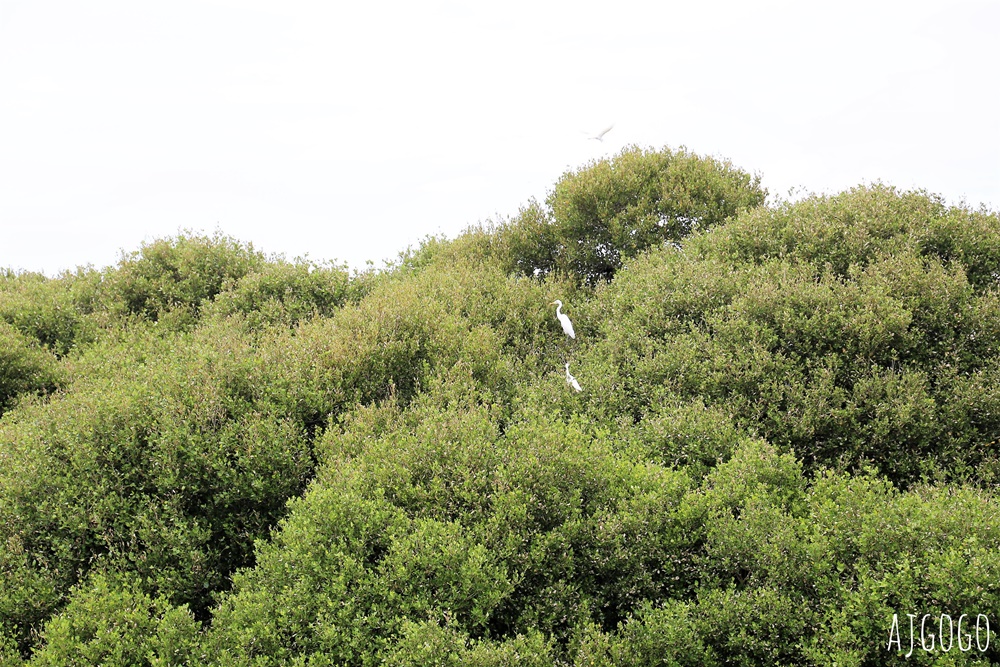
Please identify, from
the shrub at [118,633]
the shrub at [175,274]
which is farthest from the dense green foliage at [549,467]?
the shrub at [175,274]

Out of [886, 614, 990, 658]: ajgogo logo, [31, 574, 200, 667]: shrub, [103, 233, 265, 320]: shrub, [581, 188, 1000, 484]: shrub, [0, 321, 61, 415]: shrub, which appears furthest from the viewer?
[103, 233, 265, 320]: shrub

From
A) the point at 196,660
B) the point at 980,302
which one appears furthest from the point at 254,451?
the point at 980,302

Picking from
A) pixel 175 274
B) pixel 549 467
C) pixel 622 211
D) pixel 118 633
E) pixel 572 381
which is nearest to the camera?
pixel 118 633

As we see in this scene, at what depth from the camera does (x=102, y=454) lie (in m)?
13.1

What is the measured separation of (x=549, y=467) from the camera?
36.4 ft

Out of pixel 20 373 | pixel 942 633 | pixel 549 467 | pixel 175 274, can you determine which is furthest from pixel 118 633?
pixel 175 274

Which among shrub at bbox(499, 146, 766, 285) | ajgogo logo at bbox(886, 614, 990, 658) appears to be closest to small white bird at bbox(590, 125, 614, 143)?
shrub at bbox(499, 146, 766, 285)

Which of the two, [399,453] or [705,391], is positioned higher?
[399,453]

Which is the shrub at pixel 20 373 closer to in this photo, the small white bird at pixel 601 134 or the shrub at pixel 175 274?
the shrub at pixel 175 274

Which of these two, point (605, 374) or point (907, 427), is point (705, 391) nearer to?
point (605, 374)

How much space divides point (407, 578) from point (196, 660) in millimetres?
2907

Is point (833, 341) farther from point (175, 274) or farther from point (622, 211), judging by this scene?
point (175, 274)

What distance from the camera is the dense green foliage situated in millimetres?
9703

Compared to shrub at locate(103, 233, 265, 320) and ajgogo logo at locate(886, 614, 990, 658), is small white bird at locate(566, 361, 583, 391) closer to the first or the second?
ajgogo logo at locate(886, 614, 990, 658)
